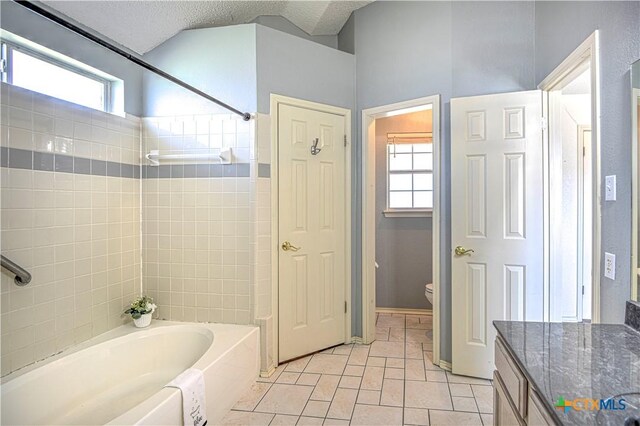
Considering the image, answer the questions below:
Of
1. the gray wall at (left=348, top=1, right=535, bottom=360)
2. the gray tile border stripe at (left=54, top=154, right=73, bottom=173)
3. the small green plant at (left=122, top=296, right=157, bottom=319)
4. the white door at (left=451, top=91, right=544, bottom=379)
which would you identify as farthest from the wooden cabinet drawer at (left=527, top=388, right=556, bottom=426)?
the gray tile border stripe at (left=54, top=154, right=73, bottom=173)

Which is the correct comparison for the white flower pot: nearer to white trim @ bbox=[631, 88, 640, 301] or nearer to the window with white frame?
the window with white frame

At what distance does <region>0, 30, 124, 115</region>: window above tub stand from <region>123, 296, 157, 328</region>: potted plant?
1370 mm

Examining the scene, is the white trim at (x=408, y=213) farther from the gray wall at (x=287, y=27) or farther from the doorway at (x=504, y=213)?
the gray wall at (x=287, y=27)

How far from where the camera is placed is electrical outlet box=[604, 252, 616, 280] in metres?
1.54

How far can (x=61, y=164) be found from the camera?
208 centimetres

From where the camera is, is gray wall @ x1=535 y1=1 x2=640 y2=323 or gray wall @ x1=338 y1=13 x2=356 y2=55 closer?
gray wall @ x1=535 y1=1 x2=640 y2=323

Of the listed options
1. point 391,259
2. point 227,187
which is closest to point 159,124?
point 227,187

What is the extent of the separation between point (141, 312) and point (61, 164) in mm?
1090

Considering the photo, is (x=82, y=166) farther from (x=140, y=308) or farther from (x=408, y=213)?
(x=408, y=213)

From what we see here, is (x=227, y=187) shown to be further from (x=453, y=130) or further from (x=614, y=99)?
(x=614, y=99)

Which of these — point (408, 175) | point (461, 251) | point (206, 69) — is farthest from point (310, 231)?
point (408, 175)

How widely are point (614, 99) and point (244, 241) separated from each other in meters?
2.21

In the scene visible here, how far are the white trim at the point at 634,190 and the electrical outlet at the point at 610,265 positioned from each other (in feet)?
0.35

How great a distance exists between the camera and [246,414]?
2061 mm
